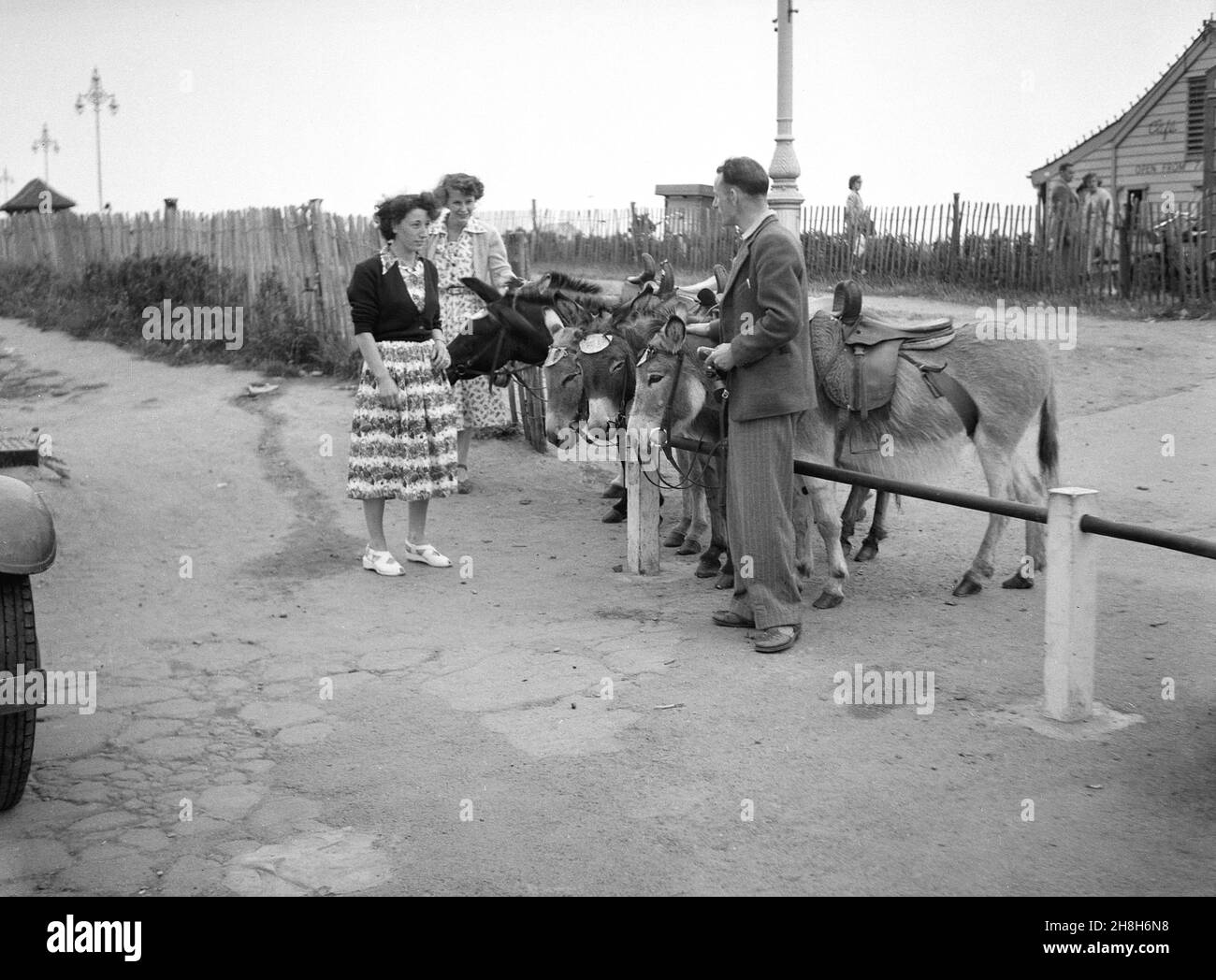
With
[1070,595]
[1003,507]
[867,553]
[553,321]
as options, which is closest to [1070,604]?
[1070,595]

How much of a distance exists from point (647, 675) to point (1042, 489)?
2.95 meters

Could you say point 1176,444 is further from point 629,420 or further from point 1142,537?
point 1142,537

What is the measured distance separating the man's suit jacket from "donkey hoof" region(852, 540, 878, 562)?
81.4 inches

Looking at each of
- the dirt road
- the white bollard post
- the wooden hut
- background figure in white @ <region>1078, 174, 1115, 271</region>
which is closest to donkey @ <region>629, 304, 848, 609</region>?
the dirt road

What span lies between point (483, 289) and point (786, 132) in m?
4.66

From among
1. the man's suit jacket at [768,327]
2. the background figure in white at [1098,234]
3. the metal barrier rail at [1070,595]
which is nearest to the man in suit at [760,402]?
the man's suit jacket at [768,327]

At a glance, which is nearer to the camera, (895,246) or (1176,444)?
(1176,444)

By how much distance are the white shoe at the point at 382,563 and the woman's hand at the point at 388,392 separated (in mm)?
903

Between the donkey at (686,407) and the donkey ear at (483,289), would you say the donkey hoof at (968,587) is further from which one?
the donkey ear at (483,289)

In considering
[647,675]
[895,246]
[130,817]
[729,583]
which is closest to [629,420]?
[729,583]

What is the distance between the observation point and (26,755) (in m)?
4.20

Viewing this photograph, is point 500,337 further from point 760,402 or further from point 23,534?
point 23,534
